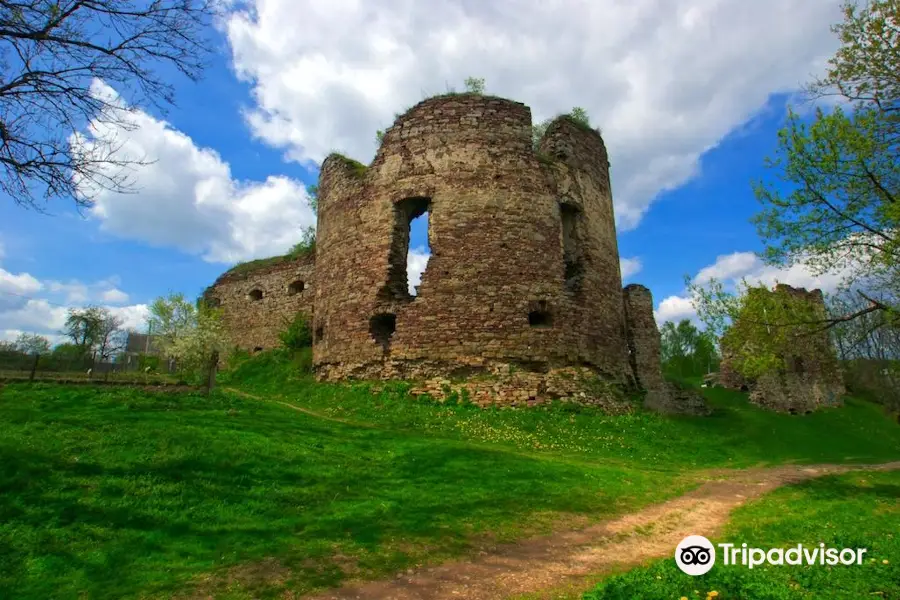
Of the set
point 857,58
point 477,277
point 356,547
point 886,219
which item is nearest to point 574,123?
point 477,277

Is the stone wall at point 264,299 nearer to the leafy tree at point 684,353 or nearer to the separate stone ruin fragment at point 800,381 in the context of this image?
the separate stone ruin fragment at point 800,381

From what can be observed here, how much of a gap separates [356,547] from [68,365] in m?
13.3

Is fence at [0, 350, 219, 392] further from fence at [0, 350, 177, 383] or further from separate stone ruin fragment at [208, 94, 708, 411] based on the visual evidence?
separate stone ruin fragment at [208, 94, 708, 411]

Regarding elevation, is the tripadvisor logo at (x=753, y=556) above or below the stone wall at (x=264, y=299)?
below

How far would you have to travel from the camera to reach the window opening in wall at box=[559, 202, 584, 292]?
16469 millimetres

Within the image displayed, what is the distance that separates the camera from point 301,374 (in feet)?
58.4

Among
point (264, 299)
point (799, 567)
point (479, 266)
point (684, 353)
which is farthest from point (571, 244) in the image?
point (684, 353)

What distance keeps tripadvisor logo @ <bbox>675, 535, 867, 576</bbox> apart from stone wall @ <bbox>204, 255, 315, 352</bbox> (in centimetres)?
1816

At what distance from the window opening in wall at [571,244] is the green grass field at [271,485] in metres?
5.07

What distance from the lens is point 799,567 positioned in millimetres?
4629

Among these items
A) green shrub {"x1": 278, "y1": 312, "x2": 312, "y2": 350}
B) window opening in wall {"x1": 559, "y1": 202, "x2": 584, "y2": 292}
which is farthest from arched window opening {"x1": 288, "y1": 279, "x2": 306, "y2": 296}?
window opening in wall {"x1": 559, "y1": 202, "x2": 584, "y2": 292}

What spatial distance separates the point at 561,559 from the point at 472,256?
10595mm

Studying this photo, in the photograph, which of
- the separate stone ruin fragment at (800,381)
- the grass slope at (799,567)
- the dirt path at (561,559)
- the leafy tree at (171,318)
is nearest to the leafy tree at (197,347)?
the leafy tree at (171,318)

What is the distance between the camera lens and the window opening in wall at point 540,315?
15.1 m
